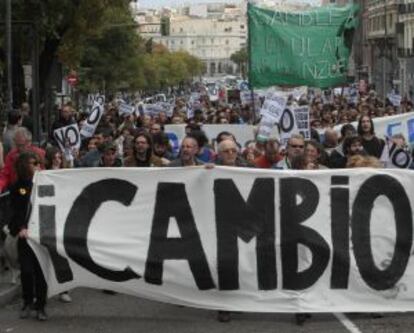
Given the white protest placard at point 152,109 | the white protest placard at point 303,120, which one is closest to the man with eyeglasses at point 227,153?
the white protest placard at point 303,120

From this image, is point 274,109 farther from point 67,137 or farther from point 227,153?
point 227,153

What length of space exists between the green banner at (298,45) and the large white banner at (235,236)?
28.3 ft

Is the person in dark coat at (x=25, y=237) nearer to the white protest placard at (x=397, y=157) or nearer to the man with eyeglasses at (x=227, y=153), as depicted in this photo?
the man with eyeglasses at (x=227, y=153)

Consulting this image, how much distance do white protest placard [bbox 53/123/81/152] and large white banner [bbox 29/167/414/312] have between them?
6955 mm

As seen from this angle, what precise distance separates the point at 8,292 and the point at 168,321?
1823mm

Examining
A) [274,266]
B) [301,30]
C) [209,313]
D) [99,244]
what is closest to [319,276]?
[274,266]

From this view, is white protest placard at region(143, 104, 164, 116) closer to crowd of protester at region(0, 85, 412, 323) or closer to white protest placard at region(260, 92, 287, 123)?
crowd of protester at region(0, 85, 412, 323)

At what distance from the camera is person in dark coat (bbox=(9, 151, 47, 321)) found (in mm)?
8695

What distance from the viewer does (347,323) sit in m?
8.33

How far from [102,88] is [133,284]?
5459cm

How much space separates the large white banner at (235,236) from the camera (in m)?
8.52

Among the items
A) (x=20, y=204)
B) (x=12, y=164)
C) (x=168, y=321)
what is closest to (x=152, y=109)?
(x=12, y=164)

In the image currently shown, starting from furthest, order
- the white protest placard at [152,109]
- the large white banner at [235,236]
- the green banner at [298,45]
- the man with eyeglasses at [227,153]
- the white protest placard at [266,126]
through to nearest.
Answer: the white protest placard at [152,109] → the green banner at [298,45] → the white protest placard at [266,126] → the man with eyeglasses at [227,153] → the large white banner at [235,236]

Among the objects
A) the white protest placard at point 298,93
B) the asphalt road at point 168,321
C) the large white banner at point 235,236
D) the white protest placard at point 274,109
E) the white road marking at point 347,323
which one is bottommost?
the asphalt road at point 168,321
